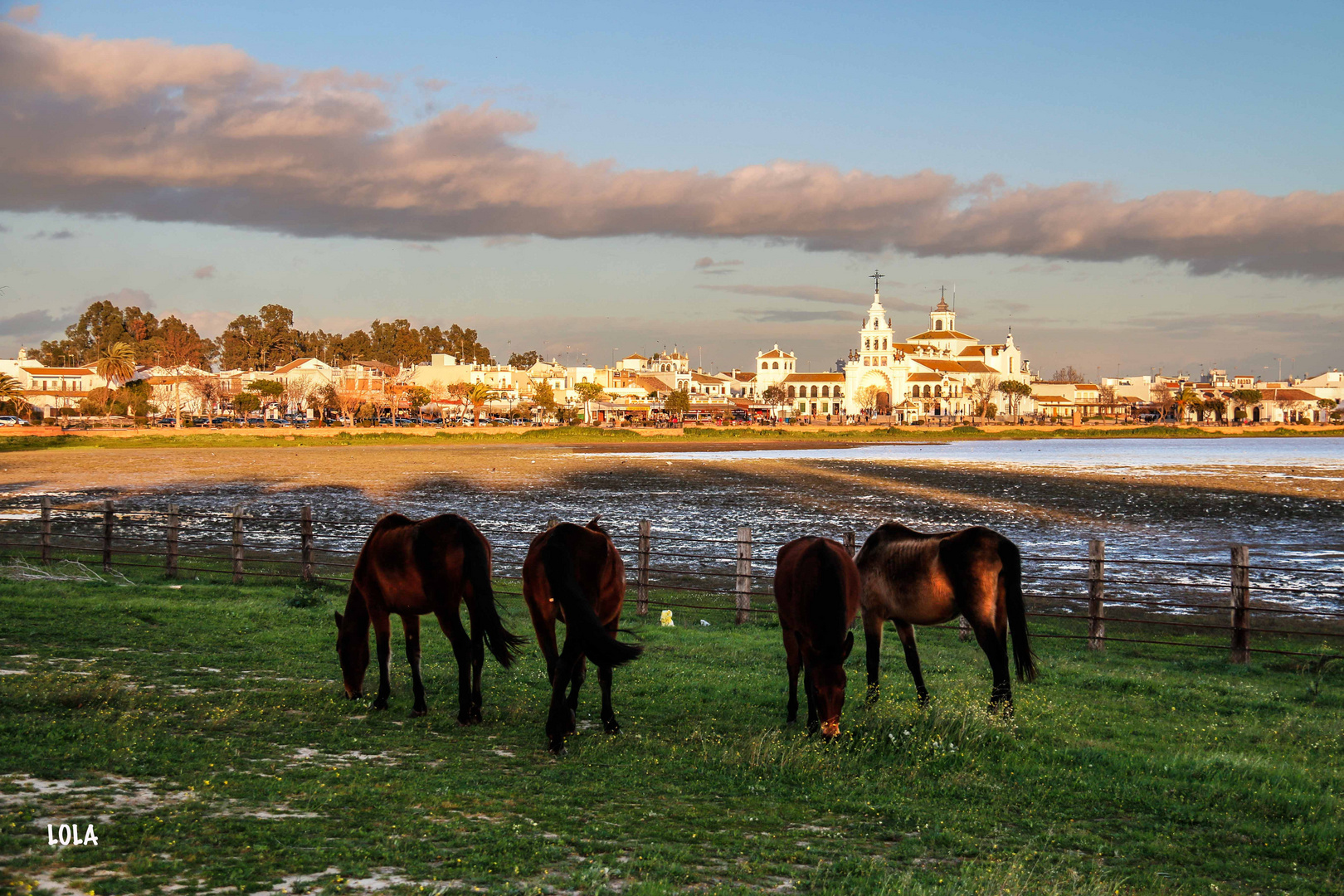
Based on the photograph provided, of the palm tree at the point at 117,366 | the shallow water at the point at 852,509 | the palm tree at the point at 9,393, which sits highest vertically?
the palm tree at the point at 117,366

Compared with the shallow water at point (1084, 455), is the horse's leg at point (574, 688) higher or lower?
higher

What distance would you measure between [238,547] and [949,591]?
1408 cm

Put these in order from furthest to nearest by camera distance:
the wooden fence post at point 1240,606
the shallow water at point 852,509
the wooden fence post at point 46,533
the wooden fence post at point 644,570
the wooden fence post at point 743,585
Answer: the shallow water at point 852,509
the wooden fence post at point 46,533
the wooden fence post at point 644,570
the wooden fence post at point 743,585
the wooden fence post at point 1240,606

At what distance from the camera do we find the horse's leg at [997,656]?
8.90 metres

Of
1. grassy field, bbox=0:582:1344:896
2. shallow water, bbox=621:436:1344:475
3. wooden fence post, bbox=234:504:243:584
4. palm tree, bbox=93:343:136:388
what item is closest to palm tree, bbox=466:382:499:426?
palm tree, bbox=93:343:136:388

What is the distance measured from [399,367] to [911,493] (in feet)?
522

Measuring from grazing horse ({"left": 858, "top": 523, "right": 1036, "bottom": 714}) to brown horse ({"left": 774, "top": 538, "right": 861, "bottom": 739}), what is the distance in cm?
92

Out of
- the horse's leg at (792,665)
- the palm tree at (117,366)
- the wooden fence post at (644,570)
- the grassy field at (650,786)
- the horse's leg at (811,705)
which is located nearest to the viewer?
the grassy field at (650,786)

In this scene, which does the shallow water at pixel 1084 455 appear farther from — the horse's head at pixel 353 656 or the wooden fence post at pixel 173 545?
the horse's head at pixel 353 656

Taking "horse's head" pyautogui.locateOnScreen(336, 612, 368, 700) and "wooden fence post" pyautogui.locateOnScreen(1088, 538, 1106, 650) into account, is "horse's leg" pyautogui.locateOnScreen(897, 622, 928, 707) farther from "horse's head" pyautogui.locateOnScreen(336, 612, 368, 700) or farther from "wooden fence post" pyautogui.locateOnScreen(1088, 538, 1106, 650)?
"wooden fence post" pyautogui.locateOnScreen(1088, 538, 1106, 650)

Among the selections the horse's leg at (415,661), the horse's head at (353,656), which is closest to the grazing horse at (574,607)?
the horse's leg at (415,661)

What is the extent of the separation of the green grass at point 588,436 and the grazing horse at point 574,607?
85158 millimetres

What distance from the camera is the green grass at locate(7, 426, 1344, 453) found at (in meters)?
86.9

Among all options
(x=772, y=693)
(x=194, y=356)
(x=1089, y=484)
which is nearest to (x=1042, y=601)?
(x=772, y=693)
